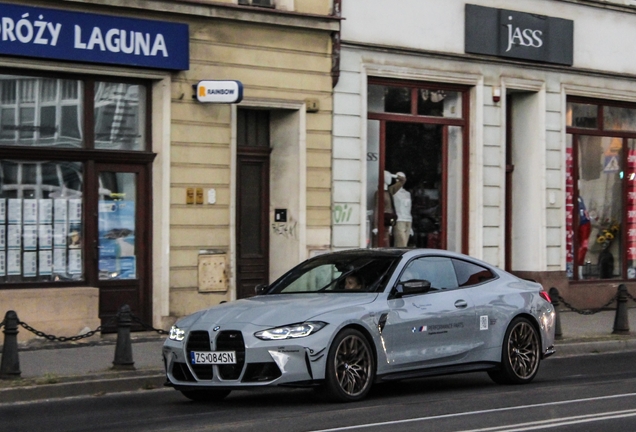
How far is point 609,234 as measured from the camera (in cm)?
2573

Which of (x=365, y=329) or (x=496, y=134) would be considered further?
(x=496, y=134)

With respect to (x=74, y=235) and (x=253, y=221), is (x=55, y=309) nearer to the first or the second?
(x=74, y=235)

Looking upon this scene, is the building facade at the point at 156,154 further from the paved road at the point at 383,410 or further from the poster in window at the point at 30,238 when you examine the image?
the paved road at the point at 383,410

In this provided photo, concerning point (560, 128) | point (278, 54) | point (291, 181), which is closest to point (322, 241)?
point (291, 181)

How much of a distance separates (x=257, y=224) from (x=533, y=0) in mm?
7114

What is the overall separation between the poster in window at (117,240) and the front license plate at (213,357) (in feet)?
23.6

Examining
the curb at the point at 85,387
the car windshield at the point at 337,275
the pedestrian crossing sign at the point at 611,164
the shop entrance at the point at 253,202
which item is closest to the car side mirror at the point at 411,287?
the car windshield at the point at 337,275

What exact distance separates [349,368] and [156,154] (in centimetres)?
808

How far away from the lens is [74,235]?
1786cm

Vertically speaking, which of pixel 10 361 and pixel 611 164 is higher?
Result: pixel 611 164

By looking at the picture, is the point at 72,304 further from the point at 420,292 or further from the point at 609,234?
the point at 609,234

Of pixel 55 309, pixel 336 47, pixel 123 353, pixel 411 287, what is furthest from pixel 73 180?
pixel 411 287

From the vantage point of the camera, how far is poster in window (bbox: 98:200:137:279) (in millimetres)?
18172

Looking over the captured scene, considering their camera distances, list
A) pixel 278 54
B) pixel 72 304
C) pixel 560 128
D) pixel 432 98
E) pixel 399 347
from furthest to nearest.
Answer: pixel 560 128 < pixel 432 98 < pixel 278 54 < pixel 72 304 < pixel 399 347
